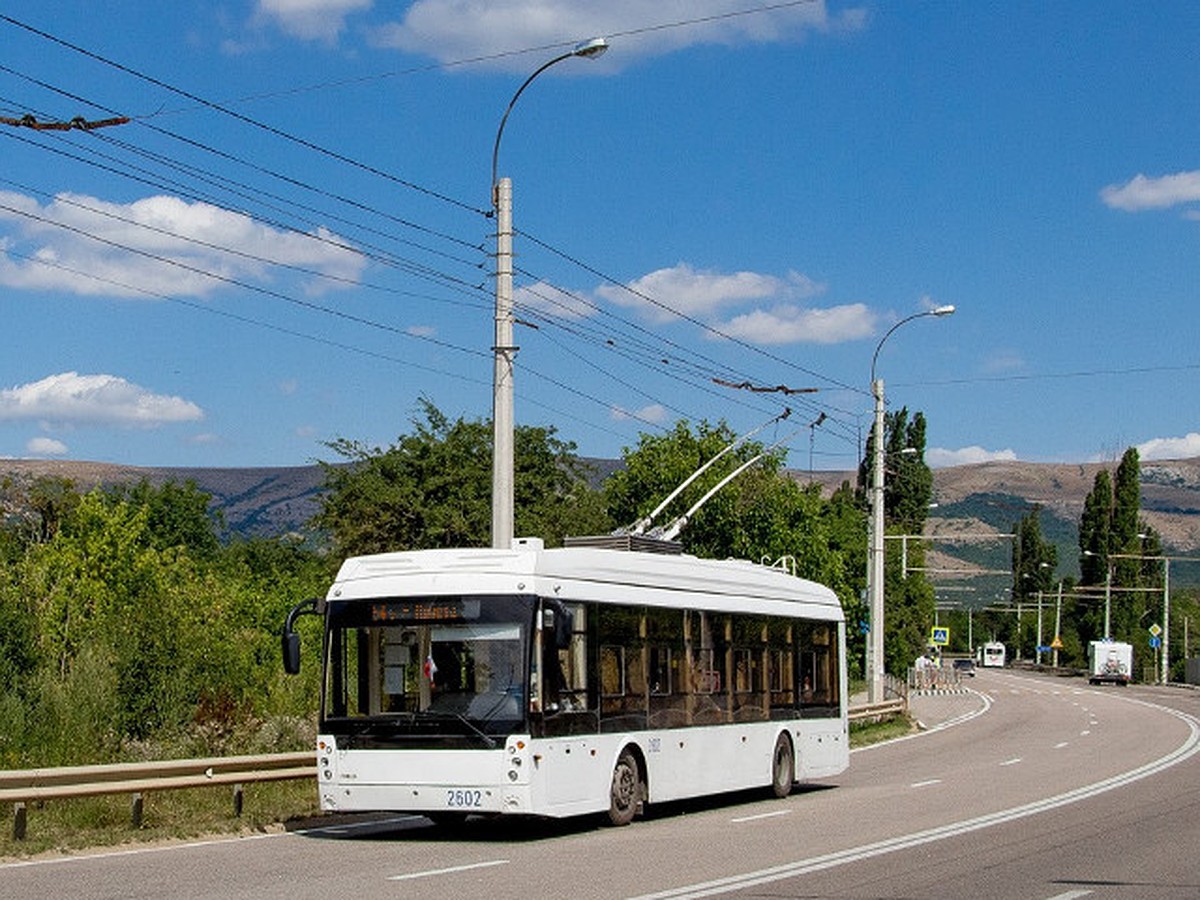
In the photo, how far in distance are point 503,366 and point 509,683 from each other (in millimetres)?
6988

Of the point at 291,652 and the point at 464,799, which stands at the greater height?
the point at 291,652

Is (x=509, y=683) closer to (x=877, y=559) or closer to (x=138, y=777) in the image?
(x=138, y=777)

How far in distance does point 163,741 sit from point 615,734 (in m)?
6.57

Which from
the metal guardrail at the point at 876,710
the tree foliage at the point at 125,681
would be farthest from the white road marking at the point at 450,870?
the metal guardrail at the point at 876,710

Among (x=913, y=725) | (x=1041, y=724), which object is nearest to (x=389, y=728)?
(x=913, y=725)

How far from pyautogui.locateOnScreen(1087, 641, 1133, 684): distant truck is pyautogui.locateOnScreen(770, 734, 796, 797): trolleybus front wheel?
74084 mm

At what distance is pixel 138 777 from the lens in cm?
1709

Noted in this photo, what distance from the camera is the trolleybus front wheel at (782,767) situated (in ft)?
73.9

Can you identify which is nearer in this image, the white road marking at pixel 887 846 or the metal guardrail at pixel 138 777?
the white road marking at pixel 887 846

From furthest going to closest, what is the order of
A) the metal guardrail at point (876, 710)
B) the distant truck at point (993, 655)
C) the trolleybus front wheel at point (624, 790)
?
the distant truck at point (993, 655) → the metal guardrail at point (876, 710) → the trolleybus front wheel at point (624, 790)

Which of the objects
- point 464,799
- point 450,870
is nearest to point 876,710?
point 464,799

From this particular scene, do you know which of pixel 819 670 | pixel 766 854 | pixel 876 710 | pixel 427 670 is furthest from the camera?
pixel 876 710

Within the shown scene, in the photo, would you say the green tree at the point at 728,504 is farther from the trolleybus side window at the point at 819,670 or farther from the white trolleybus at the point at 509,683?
the white trolleybus at the point at 509,683

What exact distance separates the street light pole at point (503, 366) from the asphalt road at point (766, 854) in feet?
13.1
